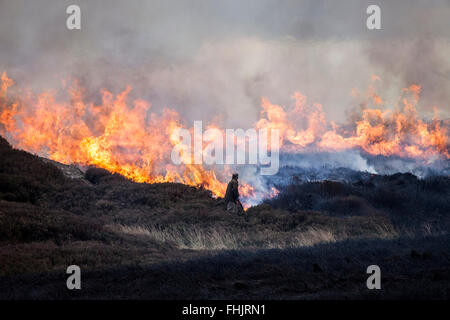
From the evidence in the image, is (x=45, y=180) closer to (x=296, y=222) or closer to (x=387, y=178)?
(x=296, y=222)

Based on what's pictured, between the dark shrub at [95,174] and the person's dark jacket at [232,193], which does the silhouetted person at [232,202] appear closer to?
the person's dark jacket at [232,193]

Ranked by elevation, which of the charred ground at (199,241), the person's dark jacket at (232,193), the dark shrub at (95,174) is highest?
the dark shrub at (95,174)

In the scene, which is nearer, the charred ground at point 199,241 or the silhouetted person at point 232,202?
the charred ground at point 199,241

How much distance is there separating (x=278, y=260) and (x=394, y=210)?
2022cm

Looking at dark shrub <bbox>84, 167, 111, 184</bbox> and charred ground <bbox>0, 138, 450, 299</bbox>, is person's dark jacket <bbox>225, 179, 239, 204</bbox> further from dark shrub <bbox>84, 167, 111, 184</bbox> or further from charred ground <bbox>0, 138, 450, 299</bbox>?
dark shrub <bbox>84, 167, 111, 184</bbox>

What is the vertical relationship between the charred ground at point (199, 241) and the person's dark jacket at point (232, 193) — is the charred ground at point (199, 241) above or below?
below

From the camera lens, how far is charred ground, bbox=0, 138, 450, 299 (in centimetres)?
877

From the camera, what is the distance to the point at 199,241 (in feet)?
61.2

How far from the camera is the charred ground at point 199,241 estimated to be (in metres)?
8.77

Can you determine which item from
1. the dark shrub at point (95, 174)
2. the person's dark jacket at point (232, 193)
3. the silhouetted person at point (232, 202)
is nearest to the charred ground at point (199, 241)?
the dark shrub at point (95, 174)

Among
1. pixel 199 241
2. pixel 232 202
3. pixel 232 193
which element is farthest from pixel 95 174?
pixel 199 241


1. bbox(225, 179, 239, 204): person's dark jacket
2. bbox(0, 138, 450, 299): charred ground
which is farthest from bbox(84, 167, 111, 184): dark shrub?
bbox(225, 179, 239, 204): person's dark jacket

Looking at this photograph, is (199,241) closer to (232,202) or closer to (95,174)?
(232,202)

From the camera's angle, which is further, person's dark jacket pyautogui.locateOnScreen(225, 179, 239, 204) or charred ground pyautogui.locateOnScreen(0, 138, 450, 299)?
person's dark jacket pyautogui.locateOnScreen(225, 179, 239, 204)
